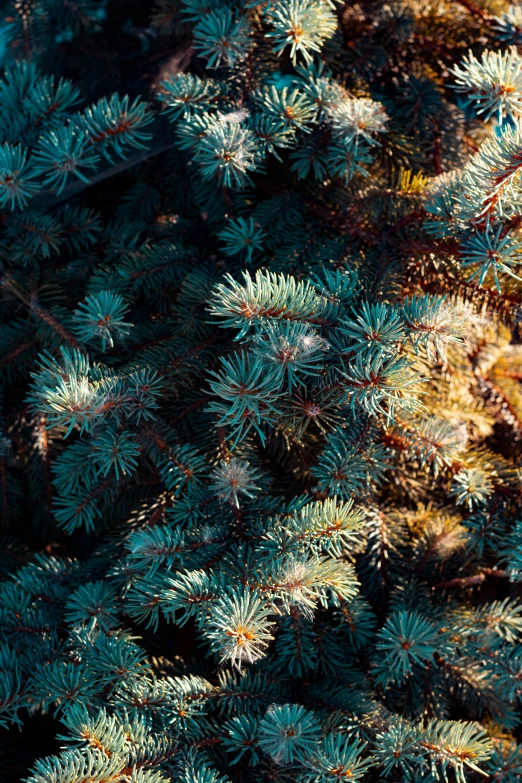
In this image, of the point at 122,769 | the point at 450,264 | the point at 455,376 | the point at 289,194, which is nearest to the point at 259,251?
the point at 289,194

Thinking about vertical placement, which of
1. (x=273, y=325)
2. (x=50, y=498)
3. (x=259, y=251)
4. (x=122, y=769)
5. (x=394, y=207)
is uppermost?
(x=394, y=207)

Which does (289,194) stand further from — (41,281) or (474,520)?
(474,520)

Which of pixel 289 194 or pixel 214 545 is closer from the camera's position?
pixel 214 545

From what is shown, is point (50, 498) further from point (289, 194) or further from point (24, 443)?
point (289, 194)

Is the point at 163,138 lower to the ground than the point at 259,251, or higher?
higher

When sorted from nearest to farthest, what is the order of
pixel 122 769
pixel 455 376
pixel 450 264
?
pixel 122 769 < pixel 450 264 < pixel 455 376

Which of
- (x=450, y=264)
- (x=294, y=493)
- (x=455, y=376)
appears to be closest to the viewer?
(x=450, y=264)
